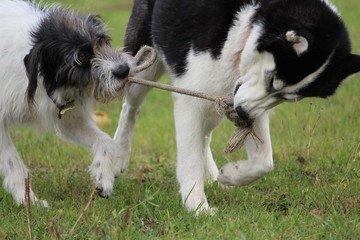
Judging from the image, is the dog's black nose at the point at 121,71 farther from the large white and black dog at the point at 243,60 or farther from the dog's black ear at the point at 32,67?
the dog's black ear at the point at 32,67

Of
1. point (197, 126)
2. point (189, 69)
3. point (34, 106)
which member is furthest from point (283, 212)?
point (34, 106)

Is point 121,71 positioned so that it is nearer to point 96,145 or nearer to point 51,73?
point 51,73

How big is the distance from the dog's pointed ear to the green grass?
3.43ft

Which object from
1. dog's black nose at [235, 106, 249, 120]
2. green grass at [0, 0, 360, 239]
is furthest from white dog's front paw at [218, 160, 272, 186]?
dog's black nose at [235, 106, 249, 120]

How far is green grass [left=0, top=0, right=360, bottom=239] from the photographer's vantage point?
12.2 ft

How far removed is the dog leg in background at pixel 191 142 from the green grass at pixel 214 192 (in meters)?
0.16

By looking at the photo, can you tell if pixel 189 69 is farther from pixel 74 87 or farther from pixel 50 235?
pixel 50 235

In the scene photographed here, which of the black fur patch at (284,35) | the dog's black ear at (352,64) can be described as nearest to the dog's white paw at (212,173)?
the black fur patch at (284,35)

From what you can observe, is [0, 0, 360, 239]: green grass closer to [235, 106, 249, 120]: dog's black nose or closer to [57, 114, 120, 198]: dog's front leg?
[57, 114, 120, 198]: dog's front leg

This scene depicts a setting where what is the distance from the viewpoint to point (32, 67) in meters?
4.15

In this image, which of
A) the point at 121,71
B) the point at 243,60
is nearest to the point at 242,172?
the point at 243,60

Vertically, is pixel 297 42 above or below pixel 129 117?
above

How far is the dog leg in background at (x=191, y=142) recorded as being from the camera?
4.37m

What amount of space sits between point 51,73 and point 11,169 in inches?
32.9
